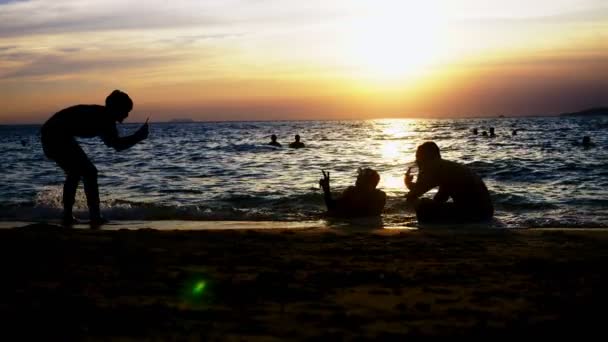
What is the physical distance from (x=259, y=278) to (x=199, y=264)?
838mm

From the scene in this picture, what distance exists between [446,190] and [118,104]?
444 cm

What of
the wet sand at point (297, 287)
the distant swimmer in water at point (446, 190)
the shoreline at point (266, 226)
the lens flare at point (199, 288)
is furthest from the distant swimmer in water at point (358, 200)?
the lens flare at point (199, 288)

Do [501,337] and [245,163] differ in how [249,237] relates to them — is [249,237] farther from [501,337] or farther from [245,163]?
[245,163]

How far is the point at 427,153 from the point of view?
8352 millimetres

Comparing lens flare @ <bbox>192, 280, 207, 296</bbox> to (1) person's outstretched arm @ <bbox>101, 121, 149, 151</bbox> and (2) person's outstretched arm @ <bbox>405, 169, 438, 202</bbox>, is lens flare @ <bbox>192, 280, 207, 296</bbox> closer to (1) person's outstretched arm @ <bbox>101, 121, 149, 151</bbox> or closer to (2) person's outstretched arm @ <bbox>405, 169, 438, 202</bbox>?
(1) person's outstretched arm @ <bbox>101, 121, 149, 151</bbox>

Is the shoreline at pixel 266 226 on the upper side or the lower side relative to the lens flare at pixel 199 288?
lower

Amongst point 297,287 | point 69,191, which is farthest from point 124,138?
point 297,287

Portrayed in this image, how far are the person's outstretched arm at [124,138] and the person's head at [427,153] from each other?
3477 mm

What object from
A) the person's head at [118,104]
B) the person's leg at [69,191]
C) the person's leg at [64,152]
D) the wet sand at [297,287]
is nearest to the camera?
the wet sand at [297,287]

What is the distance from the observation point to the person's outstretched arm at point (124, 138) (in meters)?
7.64

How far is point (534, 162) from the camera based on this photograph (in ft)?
64.3

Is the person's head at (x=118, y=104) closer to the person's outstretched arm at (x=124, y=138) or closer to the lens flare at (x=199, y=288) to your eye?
the person's outstretched arm at (x=124, y=138)

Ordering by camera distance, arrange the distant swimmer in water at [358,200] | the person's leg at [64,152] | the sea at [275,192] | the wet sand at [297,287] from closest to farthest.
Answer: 1. the wet sand at [297,287]
2. the person's leg at [64,152]
3. the distant swimmer in water at [358,200]
4. the sea at [275,192]

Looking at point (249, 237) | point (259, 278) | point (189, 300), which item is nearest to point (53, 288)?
point (189, 300)
